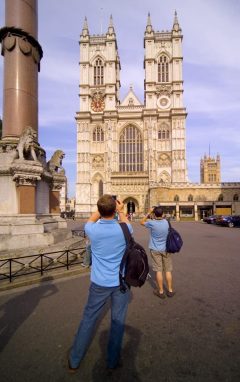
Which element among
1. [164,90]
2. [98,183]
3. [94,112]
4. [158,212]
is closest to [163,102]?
[164,90]

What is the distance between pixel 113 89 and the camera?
177ft

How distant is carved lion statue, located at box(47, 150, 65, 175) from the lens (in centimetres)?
1065

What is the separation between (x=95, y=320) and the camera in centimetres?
275

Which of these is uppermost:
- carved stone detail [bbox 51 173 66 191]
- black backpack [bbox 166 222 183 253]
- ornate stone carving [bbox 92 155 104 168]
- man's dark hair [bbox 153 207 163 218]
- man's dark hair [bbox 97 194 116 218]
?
ornate stone carving [bbox 92 155 104 168]

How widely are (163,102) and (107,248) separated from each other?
2192 inches

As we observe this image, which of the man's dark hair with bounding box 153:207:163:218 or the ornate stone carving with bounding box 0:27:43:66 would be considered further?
the ornate stone carving with bounding box 0:27:43:66

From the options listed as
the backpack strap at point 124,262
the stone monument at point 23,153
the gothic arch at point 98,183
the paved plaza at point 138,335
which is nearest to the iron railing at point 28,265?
the paved plaza at point 138,335

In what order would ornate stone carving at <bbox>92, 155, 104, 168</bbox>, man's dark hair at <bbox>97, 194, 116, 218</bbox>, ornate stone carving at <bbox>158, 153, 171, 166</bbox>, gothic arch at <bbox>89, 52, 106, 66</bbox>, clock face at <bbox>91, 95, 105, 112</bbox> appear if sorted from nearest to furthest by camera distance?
man's dark hair at <bbox>97, 194, 116, 218</bbox>, ornate stone carving at <bbox>158, 153, 171, 166</bbox>, ornate stone carving at <bbox>92, 155, 104, 168</bbox>, clock face at <bbox>91, 95, 105, 112</bbox>, gothic arch at <bbox>89, 52, 106, 66</bbox>

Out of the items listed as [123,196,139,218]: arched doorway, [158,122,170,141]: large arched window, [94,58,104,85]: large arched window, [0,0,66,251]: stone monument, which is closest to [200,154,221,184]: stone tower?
[158,122,170,141]: large arched window

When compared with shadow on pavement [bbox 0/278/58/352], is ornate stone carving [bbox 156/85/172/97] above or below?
above

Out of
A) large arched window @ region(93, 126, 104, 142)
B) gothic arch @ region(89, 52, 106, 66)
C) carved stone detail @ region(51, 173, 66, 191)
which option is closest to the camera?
carved stone detail @ region(51, 173, 66, 191)

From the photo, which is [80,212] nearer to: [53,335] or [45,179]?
[45,179]

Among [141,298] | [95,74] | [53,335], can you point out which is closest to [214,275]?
[141,298]

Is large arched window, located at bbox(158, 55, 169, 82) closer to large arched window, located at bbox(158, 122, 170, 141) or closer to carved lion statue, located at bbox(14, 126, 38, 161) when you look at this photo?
large arched window, located at bbox(158, 122, 170, 141)
